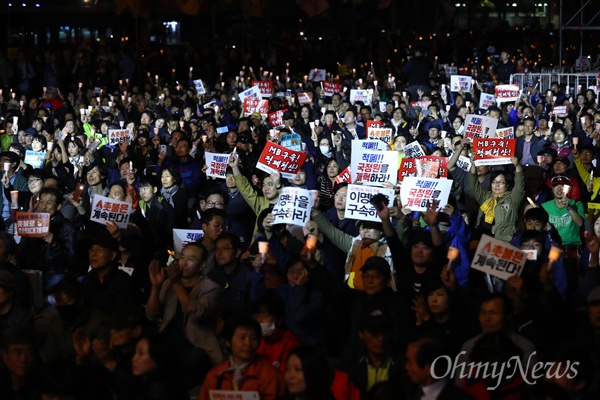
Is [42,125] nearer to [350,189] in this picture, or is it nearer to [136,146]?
[136,146]

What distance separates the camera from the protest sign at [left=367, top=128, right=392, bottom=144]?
1460 cm

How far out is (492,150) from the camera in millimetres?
11562

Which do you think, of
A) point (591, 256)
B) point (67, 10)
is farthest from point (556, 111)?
point (67, 10)

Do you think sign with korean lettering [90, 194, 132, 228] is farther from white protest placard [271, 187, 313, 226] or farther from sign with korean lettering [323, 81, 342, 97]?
sign with korean lettering [323, 81, 342, 97]

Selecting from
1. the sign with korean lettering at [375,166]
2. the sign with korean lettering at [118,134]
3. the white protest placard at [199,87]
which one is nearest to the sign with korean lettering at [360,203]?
the sign with korean lettering at [375,166]

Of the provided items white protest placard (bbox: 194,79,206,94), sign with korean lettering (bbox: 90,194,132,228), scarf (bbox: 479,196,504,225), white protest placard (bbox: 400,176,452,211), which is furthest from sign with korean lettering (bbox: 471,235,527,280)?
white protest placard (bbox: 194,79,206,94)

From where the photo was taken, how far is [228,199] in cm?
1114

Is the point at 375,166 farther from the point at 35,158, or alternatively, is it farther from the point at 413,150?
the point at 35,158

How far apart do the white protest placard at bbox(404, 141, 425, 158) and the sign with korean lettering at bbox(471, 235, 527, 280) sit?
527 cm

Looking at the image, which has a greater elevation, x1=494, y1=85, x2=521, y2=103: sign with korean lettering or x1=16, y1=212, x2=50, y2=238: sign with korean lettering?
x1=494, y1=85, x2=521, y2=103: sign with korean lettering

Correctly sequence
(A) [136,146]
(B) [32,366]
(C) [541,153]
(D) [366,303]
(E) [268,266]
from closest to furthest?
(B) [32,366]
(D) [366,303]
(E) [268,266]
(C) [541,153]
(A) [136,146]

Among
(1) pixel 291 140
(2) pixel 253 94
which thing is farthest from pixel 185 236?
(2) pixel 253 94

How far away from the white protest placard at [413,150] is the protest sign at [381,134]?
1.35 metres

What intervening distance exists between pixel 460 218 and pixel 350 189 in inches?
35.4
